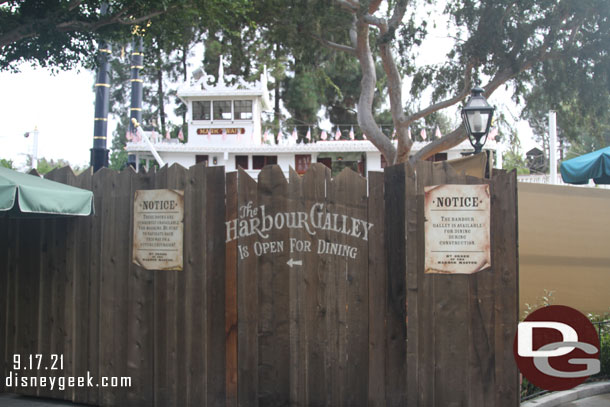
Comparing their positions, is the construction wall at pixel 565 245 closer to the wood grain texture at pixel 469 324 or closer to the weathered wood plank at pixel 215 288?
the wood grain texture at pixel 469 324

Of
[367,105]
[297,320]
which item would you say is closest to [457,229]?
[297,320]

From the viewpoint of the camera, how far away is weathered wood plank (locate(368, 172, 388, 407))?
5137 mm

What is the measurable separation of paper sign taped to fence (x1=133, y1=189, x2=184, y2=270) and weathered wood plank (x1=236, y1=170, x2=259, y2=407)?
71cm

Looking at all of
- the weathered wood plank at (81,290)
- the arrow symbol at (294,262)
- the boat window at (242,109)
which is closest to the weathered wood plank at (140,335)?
the weathered wood plank at (81,290)

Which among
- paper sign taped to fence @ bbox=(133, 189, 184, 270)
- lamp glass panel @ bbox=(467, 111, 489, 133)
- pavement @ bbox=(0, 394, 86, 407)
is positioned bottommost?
pavement @ bbox=(0, 394, 86, 407)

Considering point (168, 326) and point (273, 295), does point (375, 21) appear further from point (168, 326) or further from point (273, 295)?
point (168, 326)

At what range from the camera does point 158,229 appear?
586 cm

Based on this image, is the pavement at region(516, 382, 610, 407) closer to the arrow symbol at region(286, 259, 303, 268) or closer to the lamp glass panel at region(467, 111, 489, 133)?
the arrow symbol at region(286, 259, 303, 268)

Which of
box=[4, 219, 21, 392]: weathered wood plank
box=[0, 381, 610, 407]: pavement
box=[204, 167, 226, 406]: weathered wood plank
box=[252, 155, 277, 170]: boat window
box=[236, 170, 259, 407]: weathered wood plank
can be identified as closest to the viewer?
box=[236, 170, 259, 407]: weathered wood plank

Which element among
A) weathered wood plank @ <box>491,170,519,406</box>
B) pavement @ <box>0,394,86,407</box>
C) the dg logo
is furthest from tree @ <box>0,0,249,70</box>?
the dg logo

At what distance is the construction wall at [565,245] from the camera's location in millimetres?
8219

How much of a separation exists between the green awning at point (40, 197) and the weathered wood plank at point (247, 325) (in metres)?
1.78

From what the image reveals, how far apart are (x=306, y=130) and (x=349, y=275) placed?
3503 cm

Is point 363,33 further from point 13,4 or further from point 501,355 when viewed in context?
point 501,355
